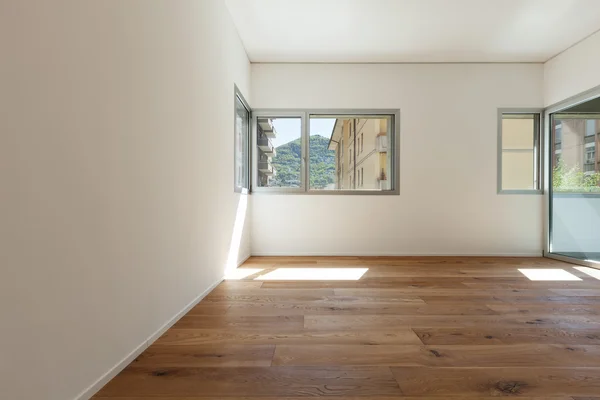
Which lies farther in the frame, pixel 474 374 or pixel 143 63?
pixel 143 63

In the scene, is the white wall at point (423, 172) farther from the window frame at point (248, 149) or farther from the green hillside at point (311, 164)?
the green hillside at point (311, 164)

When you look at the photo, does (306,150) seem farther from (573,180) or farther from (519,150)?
(573,180)

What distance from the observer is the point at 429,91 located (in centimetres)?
493

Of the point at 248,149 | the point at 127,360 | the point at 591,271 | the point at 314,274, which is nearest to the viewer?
the point at 127,360

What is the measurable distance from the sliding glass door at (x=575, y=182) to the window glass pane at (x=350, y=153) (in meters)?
2.12

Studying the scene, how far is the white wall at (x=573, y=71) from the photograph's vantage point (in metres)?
4.04

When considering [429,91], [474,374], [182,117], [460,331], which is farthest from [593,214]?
[182,117]

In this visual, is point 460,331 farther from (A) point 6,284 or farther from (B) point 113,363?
(A) point 6,284

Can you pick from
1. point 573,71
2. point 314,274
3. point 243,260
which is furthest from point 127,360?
point 573,71

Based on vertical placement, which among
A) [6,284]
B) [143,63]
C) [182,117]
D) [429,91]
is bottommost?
[6,284]

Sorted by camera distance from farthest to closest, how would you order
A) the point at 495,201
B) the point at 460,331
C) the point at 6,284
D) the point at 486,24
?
the point at 495,201 → the point at 486,24 → the point at 460,331 → the point at 6,284

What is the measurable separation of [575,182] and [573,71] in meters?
1.36

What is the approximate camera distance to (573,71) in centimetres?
437

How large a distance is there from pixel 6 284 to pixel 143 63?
123 centimetres
